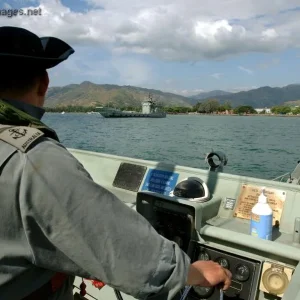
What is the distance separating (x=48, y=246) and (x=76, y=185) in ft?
0.69

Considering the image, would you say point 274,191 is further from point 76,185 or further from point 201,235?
point 76,185

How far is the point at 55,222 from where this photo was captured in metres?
0.97

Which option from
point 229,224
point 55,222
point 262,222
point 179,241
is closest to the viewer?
point 55,222

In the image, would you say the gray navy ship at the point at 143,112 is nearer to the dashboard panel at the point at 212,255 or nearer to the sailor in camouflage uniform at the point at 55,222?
the dashboard panel at the point at 212,255

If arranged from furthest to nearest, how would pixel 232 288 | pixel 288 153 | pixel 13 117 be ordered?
pixel 288 153 → pixel 232 288 → pixel 13 117

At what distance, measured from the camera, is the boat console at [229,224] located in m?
2.07

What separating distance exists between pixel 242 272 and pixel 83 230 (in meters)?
1.55

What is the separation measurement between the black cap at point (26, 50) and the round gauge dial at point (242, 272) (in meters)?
1.66

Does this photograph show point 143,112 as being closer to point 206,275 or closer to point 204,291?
point 204,291

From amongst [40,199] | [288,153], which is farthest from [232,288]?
[288,153]

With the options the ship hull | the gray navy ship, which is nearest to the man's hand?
the gray navy ship

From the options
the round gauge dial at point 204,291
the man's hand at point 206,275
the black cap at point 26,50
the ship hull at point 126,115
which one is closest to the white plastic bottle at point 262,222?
the round gauge dial at point 204,291

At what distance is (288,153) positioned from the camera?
21766 mm

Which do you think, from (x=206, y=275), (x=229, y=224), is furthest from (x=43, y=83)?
(x=229, y=224)
